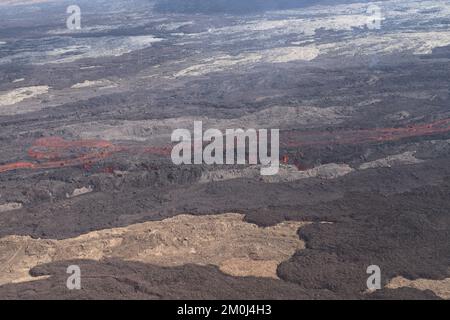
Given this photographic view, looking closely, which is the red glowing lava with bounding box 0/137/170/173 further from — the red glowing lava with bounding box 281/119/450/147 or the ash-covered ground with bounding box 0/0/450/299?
the red glowing lava with bounding box 281/119/450/147

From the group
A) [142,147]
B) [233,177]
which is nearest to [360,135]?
[233,177]

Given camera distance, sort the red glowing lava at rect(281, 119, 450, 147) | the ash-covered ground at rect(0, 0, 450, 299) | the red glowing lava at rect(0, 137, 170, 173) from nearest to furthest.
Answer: the ash-covered ground at rect(0, 0, 450, 299) → the red glowing lava at rect(0, 137, 170, 173) → the red glowing lava at rect(281, 119, 450, 147)

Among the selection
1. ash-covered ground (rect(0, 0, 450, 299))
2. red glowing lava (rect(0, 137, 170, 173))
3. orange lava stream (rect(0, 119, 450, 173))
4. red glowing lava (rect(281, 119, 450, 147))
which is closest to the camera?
ash-covered ground (rect(0, 0, 450, 299))

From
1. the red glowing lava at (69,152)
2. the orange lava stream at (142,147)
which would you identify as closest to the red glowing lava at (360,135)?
the orange lava stream at (142,147)

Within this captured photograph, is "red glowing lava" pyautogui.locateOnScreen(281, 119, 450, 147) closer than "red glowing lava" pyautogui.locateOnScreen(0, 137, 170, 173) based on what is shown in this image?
No

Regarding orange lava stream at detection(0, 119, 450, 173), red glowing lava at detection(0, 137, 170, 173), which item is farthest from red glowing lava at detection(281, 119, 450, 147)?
red glowing lava at detection(0, 137, 170, 173)

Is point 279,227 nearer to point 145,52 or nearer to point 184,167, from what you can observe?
point 184,167

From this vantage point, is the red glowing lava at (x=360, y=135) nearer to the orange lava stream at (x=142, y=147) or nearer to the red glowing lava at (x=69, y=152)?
the orange lava stream at (x=142, y=147)

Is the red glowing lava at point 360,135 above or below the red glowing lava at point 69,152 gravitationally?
above
